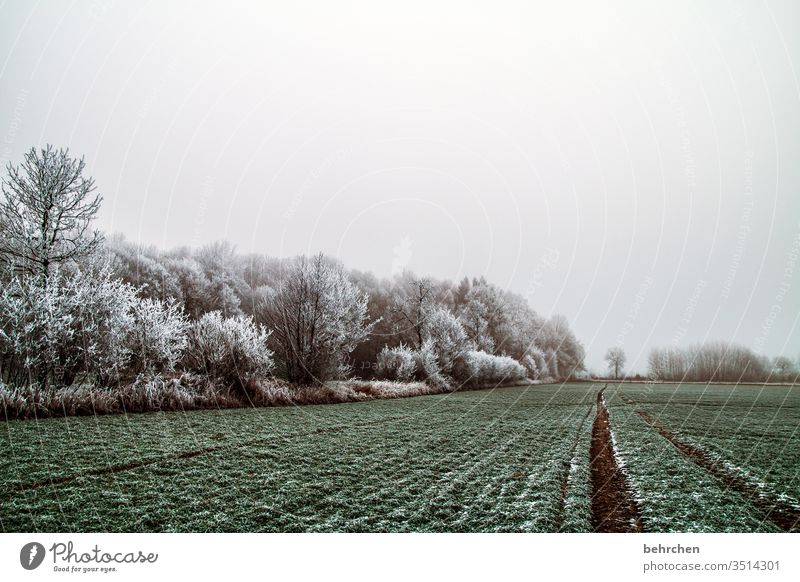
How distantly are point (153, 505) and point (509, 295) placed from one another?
4.72 metres

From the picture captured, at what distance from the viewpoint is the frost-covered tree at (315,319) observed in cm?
618

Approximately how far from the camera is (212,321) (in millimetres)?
5996

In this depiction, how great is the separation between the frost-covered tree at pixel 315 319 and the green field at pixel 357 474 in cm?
124

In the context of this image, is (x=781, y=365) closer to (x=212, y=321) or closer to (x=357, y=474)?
(x=357, y=474)

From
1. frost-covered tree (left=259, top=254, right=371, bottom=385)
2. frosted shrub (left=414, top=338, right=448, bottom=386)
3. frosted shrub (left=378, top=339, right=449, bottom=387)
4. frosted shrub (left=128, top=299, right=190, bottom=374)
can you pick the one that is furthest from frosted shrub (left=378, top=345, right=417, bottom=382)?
frosted shrub (left=128, top=299, right=190, bottom=374)

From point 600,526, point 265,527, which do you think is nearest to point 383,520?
point 265,527

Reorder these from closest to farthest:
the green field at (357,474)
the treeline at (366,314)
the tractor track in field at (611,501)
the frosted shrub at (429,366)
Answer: the green field at (357,474)
the tractor track in field at (611,501)
the treeline at (366,314)
the frosted shrub at (429,366)

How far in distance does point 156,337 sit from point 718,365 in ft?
22.5

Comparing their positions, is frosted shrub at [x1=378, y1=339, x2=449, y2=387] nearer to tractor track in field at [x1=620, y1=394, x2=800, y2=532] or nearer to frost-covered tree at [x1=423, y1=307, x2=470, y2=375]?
frost-covered tree at [x1=423, y1=307, x2=470, y2=375]

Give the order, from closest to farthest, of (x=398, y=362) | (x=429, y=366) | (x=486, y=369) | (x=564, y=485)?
(x=564, y=485) < (x=398, y=362) < (x=429, y=366) < (x=486, y=369)

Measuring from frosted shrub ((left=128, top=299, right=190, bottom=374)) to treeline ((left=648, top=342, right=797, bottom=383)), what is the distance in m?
6.07

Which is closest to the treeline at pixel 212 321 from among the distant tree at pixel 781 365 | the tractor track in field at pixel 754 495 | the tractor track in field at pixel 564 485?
the tractor track in field at pixel 564 485

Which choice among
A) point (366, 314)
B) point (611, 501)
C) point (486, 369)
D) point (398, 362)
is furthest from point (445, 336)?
point (611, 501)

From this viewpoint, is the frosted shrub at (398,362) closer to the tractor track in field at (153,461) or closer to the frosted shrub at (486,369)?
the frosted shrub at (486,369)
